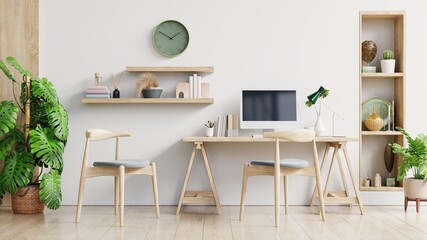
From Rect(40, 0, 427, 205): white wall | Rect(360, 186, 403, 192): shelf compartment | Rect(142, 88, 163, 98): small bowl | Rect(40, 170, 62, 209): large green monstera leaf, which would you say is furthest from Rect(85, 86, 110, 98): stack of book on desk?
Rect(360, 186, 403, 192): shelf compartment

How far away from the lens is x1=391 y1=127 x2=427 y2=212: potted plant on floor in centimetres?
496

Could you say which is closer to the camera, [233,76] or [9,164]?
[9,164]

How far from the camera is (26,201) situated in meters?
4.95

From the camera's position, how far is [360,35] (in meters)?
5.46

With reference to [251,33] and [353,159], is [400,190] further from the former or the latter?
[251,33]

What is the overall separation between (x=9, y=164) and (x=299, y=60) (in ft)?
8.83

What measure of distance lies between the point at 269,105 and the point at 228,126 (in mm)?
414

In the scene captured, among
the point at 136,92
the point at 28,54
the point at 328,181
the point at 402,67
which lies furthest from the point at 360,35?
the point at 28,54

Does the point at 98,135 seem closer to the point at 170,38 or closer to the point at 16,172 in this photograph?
the point at 16,172

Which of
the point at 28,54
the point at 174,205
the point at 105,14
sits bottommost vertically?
the point at 174,205

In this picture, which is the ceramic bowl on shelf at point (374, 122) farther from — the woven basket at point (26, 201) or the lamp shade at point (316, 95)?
the woven basket at point (26, 201)

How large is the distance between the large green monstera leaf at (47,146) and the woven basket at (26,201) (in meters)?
0.30

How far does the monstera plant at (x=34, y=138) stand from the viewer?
15.8ft

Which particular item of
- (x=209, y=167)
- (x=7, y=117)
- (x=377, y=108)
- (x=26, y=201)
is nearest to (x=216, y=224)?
(x=209, y=167)
